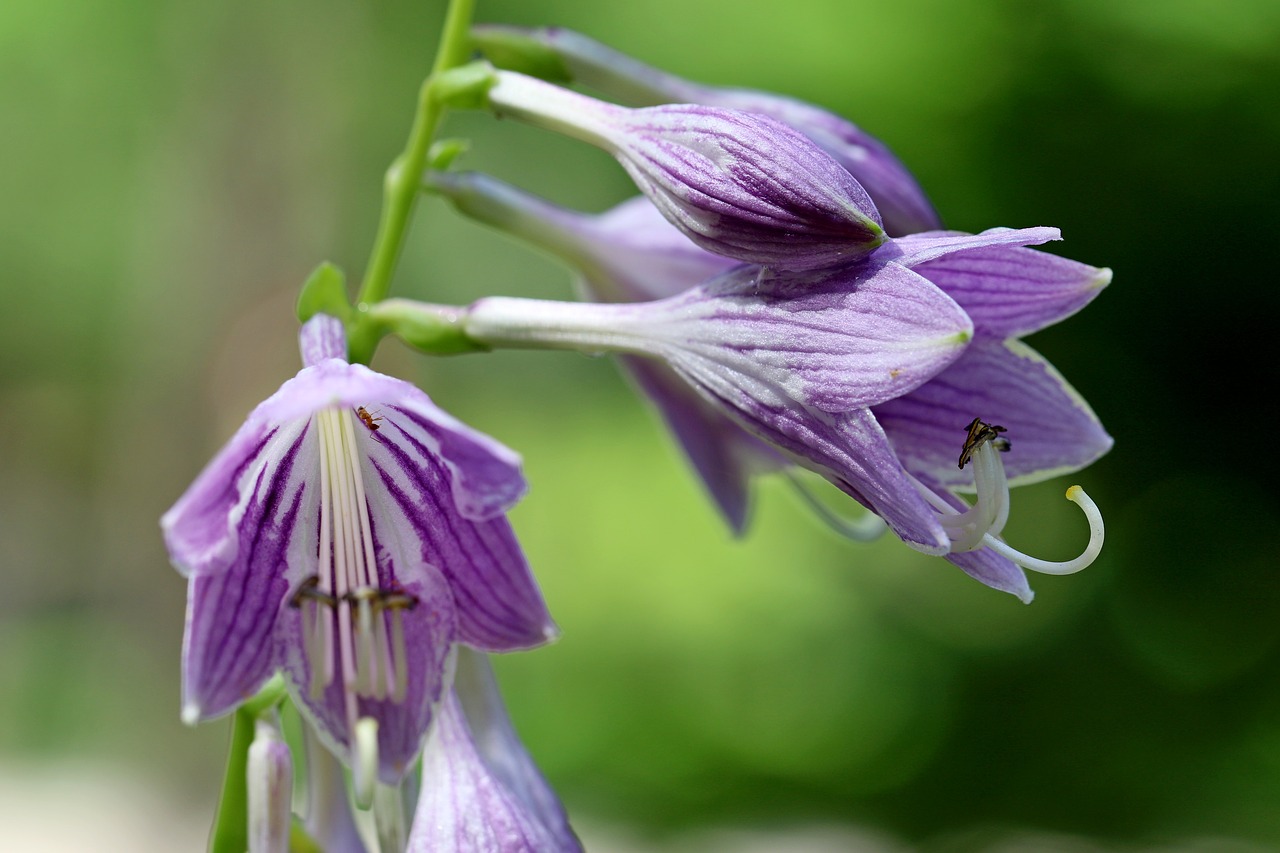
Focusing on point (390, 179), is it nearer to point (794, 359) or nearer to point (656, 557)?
point (794, 359)

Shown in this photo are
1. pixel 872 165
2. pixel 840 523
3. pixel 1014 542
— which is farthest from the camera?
pixel 1014 542

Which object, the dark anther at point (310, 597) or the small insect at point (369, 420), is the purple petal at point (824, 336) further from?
the dark anther at point (310, 597)

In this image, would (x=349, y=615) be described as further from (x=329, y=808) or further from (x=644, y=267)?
(x=644, y=267)

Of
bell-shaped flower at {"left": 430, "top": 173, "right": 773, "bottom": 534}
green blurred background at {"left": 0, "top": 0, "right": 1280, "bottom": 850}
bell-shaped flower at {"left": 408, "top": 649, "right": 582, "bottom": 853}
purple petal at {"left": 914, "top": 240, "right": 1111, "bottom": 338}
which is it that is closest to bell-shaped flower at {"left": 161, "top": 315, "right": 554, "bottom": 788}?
bell-shaped flower at {"left": 408, "top": 649, "right": 582, "bottom": 853}

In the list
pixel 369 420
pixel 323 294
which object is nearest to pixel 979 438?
pixel 369 420

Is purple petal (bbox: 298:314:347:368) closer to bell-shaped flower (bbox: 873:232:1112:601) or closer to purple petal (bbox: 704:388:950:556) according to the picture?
purple petal (bbox: 704:388:950:556)
